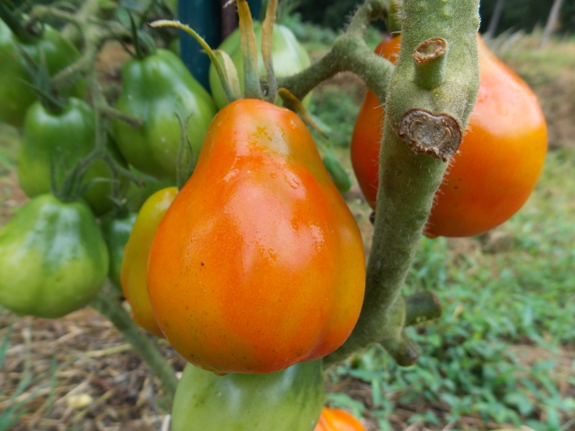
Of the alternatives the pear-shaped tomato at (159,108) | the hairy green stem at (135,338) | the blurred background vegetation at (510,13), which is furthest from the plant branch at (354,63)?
the blurred background vegetation at (510,13)

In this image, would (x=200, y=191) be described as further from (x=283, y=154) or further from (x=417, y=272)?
(x=417, y=272)

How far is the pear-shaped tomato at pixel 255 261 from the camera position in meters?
0.36

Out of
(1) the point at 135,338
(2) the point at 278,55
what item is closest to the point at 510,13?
(2) the point at 278,55

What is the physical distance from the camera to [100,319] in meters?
1.82

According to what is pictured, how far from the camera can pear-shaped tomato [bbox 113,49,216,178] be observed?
0.65 meters

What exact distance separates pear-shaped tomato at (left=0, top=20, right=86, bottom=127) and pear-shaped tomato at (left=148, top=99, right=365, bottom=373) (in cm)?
41

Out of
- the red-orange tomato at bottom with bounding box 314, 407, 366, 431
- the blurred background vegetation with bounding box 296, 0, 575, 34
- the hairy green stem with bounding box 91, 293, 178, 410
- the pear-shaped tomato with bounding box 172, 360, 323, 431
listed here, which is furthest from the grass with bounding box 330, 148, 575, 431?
the blurred background vegetation with bounding box 296, 0, 575, 34

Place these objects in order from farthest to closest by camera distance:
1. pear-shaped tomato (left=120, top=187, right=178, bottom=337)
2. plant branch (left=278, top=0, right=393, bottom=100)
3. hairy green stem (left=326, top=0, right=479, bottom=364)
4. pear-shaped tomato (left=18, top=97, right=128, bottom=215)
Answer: pear-shaped tomato (left=18, top=97, right=128, bottom=215) < pear-shaped tomato (left=120, top=187, right=178, bottom=337) < plant branch (left=278, top=0, right=393, bottom=100) < hairy green stem (left=326, top=0, right=479, bottom=364)

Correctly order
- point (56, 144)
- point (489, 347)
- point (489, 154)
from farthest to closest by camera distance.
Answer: point (489, 347) → point (56, 144) → point (489, 154)

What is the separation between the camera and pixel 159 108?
0.66m

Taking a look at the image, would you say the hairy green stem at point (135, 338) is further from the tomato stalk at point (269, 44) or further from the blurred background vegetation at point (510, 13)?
the blurred background vegetation at point (510, 13)

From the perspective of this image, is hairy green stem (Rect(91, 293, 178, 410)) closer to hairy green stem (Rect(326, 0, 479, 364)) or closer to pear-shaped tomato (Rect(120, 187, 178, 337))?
pear-shaped tomato (Rect(120, 187, 178, 337))

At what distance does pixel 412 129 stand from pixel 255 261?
0.53ft

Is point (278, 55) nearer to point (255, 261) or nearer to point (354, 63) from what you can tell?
point (354, 63)
